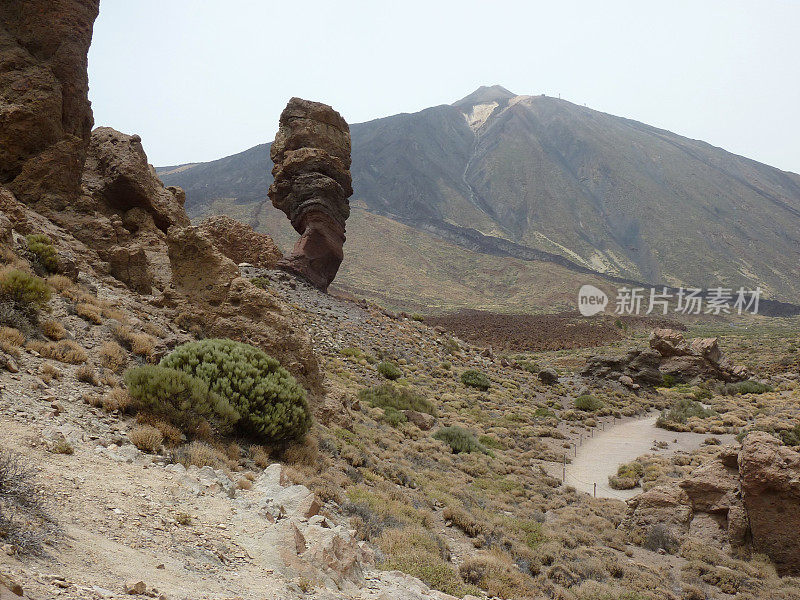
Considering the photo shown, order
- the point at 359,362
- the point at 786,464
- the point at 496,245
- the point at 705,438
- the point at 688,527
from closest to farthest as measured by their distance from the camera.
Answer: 1. the point at 786,464
2. the point at 688,527
3. the point at 705,438
4. the point at 359,362
5. the point at 496,245

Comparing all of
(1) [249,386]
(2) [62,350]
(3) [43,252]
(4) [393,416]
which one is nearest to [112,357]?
(2) [62,350]

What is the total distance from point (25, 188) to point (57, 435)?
8.52 m

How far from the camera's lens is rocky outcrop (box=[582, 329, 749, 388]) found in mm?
30484

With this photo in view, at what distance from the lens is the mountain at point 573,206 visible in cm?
12162

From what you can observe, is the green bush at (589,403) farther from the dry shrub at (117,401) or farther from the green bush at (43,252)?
the green bush at (43,252)

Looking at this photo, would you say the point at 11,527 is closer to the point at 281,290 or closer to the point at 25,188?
the point at 25,188

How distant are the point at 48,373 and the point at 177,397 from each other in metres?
1.64

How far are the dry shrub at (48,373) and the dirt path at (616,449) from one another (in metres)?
12.9

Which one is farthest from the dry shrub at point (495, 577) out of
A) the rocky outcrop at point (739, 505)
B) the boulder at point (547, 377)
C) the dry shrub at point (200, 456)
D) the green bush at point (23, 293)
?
the boulder at point (547, 377)

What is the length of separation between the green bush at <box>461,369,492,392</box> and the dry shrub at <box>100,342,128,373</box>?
19.0 meters

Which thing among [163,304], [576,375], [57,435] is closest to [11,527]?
[57,435]

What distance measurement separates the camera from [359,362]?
2083 cm

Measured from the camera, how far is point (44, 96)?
10953mm

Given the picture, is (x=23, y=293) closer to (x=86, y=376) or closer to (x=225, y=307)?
(x=86, y=376)
